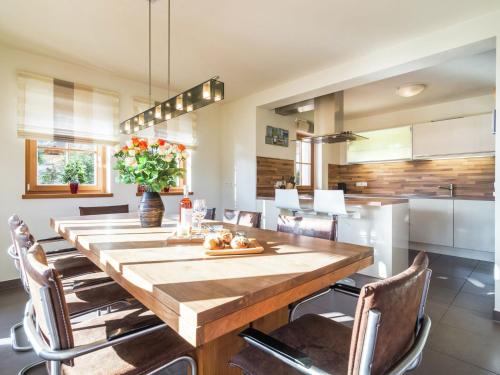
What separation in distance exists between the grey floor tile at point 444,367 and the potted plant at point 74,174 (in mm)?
3573

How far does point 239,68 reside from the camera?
3346mm

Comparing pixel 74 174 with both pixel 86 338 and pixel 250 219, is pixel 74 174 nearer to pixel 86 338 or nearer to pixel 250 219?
pixel 250 219

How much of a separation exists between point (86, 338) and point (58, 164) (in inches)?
109

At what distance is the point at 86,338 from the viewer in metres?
1.08

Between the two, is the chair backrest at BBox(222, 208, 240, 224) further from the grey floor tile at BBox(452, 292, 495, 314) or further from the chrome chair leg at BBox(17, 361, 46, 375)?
the grey floor tile at BBox(452, 292, 495, 314)

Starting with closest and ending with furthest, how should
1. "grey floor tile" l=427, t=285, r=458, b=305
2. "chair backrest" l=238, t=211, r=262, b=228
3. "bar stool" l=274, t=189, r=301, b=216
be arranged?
"chair backrest" l=238, t=211, r=262, b=228 → "grey floor tile" l=427, t=285, r=458, b=305 → "bar stool" l=274, t=189, r=301, b=216

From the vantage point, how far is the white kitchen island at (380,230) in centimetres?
291

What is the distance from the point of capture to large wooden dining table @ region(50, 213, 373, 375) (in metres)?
0.77

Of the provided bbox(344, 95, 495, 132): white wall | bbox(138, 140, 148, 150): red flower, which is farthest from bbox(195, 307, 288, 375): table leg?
bbox(344, 95, 495, 132): white wall

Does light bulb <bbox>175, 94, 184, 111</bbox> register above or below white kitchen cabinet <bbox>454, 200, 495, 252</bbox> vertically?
above

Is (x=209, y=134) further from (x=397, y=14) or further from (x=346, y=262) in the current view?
(x=346, y=262)

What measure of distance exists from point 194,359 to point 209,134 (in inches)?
154

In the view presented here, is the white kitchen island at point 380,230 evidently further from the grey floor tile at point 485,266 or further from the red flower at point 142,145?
the red flower at point 142,145

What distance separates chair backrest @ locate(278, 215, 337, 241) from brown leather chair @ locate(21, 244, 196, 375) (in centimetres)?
112
